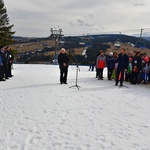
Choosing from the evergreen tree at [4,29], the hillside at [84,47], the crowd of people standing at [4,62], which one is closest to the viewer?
the crowd of people standing at [4,62]

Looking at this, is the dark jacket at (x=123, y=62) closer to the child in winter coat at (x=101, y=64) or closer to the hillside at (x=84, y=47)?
the child in winter coat at (x=101, y=64)

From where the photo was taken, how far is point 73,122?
5.34 m

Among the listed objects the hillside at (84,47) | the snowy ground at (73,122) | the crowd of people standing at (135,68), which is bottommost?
the snowy ground at (73,122)

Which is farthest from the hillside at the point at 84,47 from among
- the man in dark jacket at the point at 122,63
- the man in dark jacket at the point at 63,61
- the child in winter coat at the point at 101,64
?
the man in dark jacket at the point at 122,63

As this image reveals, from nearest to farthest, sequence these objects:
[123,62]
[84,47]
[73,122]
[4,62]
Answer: [73,122] < [123,62] < [4,62] < [84,47]

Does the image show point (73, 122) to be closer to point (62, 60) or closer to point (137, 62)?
point (62, 60)

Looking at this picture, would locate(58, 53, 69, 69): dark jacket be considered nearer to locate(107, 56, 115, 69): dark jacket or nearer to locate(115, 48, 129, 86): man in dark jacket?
locate(115, 48, 129, 86): man in dark jacket

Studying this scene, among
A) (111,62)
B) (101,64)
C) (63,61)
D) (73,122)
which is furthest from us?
(101,64)

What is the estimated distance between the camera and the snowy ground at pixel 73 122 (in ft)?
13.6

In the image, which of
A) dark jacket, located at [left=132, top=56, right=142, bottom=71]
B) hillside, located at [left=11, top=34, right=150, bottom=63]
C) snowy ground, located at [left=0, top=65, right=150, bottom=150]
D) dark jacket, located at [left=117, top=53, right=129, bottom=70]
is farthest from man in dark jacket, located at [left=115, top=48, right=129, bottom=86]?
hillside, located at [left=11, top=34, right=150, bottom=63]

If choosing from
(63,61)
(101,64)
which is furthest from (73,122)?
(101,64)

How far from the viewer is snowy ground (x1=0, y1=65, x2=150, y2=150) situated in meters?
4.14

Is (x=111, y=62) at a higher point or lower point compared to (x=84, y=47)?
lower

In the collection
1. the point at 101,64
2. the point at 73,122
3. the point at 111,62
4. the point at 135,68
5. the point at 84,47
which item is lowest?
the point at 73,122
